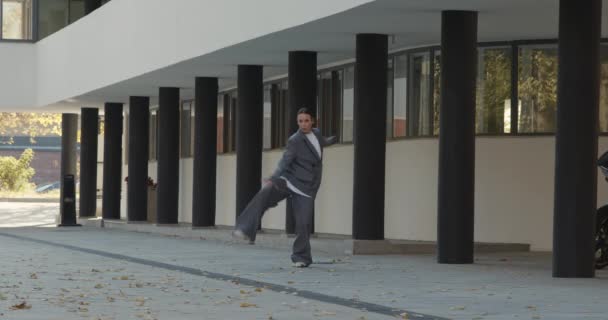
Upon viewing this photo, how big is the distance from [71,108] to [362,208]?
22019 mm

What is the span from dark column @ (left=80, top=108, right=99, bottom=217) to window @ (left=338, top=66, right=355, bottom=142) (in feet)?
48.7

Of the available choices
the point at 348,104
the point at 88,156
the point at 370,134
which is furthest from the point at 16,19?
the point at 370,134

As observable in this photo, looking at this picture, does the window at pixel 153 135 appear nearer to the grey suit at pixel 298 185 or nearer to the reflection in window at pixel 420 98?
the reflection in window at pixel 420 98

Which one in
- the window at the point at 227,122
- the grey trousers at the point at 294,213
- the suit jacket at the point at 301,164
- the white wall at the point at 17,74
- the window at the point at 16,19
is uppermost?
the window at the point at 16,19

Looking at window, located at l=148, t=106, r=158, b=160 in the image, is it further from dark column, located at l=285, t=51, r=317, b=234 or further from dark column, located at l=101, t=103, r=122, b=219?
dark column, located at l=285, t=51, r=317, b=234

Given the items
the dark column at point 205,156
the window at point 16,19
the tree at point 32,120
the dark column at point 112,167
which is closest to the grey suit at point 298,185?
the dark column at point 205,156

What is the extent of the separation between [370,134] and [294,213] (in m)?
4.86

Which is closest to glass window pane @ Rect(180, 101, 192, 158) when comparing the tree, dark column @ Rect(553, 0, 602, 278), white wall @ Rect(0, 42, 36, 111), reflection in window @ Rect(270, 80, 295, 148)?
white wall @ Rect(0, 42, 36, 111)

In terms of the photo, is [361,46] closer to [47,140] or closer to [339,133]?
[339,133]

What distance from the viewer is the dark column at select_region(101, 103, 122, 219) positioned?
3991 centimetres

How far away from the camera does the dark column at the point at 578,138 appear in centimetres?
1714

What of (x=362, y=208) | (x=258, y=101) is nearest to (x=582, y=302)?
(x=362, y=208)

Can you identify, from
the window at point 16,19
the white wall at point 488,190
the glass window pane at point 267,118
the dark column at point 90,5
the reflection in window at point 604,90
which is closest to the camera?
the reflection in window at point 604,90

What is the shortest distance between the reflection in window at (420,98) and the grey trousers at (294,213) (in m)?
7.71
